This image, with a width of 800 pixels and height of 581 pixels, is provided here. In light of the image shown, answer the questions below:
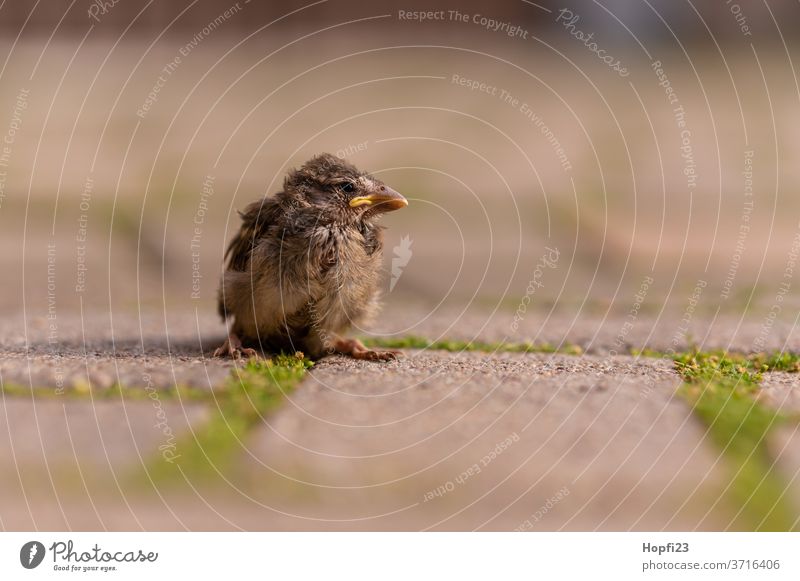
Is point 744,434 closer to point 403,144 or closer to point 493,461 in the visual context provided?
point 493,461

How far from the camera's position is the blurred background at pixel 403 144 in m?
12.5

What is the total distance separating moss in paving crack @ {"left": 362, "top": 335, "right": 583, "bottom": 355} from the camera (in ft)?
25.0

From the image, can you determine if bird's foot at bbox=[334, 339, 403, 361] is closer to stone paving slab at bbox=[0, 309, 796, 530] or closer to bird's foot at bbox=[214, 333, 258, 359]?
bird's foot at bbox=[214, 333, 258, 359]

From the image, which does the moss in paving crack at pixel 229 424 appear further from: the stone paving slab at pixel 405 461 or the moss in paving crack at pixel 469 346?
the moss in paving crack at pixel 469 346

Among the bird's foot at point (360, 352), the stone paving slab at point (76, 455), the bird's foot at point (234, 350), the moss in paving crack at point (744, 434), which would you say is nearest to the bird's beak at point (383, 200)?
the bird's foot at point (360, 352)

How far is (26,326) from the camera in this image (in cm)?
887

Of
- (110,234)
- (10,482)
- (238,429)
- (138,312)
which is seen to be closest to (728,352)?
(238,429)

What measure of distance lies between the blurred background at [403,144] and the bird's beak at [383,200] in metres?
4.92

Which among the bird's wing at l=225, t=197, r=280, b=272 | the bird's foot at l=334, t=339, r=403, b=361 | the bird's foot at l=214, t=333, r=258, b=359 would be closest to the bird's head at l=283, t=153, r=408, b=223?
the bird's wing at l=225, t=197, r=280, b=272

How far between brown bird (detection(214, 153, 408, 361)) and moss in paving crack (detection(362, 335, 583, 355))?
3.49ft

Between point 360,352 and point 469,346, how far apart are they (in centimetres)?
142

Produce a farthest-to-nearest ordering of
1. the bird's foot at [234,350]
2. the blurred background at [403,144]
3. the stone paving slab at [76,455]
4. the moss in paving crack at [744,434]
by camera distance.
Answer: the blurred background at [403,144] < the bird's foot at [234,350] < the moss in paving crack at [744,434] < the stone paving slab at [76,455]

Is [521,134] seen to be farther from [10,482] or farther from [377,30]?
[10,482]

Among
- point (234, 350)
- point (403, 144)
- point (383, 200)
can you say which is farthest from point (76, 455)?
point (403, 144)
